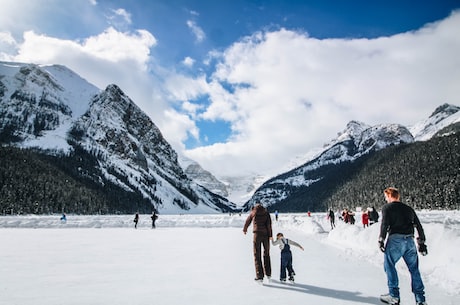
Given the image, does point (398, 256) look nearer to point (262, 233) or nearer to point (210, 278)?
point (262, 233)

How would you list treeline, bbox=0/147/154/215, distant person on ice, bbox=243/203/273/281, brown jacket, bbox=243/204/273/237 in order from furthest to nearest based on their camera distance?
treeline, bbox=0/147/154/215, brown jacket, bbox=243/204/273/237, distant person on ice, bbox=243/203/273/281

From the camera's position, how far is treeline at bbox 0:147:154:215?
106938 mm

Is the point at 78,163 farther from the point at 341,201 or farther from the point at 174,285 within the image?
the point at 174,285

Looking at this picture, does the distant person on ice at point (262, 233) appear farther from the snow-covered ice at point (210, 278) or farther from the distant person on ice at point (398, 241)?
the distant person on ice at point (398, 241)

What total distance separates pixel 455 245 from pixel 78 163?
195478 millimetres

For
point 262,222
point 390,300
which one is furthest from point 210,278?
point 390,300

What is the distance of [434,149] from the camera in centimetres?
12681

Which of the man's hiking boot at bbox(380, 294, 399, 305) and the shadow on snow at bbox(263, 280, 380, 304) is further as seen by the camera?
the shadow on snow at bbox(263, 280, 380, 304)

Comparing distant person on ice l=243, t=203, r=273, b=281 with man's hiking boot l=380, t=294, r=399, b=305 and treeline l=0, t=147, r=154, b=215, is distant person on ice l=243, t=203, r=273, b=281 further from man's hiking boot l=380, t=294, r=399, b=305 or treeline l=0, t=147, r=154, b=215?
treeline l=0, t=147, r=154, b=215

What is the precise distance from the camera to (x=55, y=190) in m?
121

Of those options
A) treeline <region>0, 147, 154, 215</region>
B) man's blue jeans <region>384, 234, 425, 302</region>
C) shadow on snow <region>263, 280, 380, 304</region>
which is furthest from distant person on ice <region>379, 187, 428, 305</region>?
treeline <region>0, 147, 154, 215</region>

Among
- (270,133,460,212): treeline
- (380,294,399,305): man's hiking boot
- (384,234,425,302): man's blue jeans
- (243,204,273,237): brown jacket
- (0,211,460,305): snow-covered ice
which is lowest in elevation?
(0,211,460,305): snow-covered ice

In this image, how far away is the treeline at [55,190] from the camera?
10694 cm

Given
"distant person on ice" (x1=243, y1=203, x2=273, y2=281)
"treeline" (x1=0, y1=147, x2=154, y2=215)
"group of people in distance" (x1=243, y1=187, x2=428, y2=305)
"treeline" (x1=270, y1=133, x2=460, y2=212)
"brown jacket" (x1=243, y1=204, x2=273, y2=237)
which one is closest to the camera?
"group of people in distance" (x1=243, y1=187, x2=428, y2=305)
